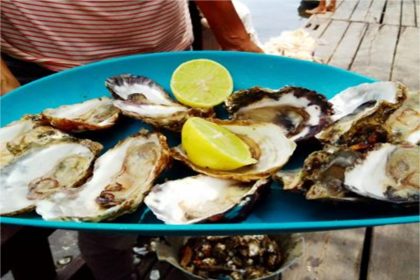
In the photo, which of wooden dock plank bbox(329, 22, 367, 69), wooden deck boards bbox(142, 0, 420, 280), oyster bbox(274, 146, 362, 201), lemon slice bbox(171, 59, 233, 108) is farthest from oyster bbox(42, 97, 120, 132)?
wooden dock plank bbox(329, 22, 367, 69)

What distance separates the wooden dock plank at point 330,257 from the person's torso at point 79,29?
640mm

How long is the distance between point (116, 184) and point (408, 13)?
370cm

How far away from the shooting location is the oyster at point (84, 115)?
86cm

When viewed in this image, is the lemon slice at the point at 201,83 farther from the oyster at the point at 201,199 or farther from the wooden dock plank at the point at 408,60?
the wooden dock plank at the point at 408,60

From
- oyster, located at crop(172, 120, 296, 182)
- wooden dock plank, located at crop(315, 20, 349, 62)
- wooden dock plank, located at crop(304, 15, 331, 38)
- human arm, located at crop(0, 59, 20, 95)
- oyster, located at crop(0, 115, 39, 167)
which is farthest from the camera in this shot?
wooden dock plank, located at crop(304, 15, 331, 38)

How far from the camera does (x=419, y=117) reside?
0.84 meters

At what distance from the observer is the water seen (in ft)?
16.3

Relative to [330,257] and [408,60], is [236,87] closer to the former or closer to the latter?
[330,257]

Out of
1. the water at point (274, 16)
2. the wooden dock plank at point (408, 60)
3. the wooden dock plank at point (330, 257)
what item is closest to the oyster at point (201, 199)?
the wooden dock plank at point (330, 257)

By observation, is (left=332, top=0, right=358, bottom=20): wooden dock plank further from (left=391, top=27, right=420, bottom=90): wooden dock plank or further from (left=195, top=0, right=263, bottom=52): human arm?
(left=195, top=0, right=263, bottom=52): human arm

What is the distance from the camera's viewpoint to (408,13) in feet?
12.8

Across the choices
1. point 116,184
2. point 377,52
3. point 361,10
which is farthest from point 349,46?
point 116,184

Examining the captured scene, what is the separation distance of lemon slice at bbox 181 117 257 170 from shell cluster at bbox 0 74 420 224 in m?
0.01

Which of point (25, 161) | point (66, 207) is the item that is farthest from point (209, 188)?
point (25, 161)
